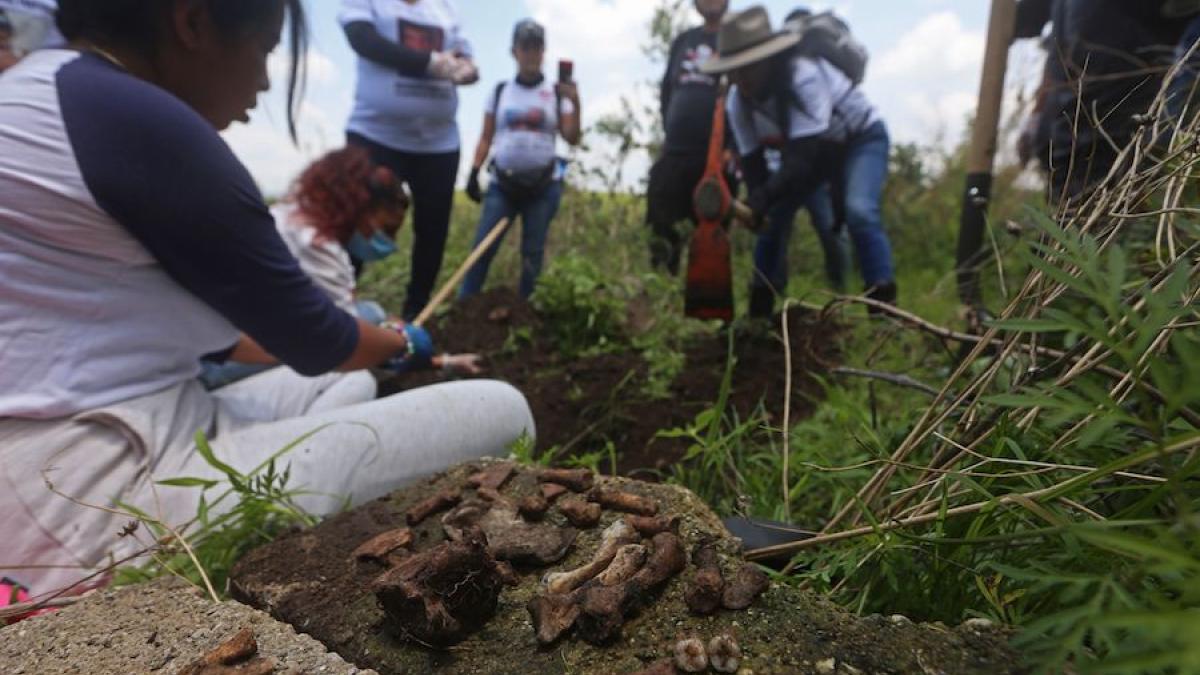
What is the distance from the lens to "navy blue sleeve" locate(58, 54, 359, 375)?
4.32 ft

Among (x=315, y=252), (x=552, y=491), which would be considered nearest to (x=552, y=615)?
(x=552, y=491)

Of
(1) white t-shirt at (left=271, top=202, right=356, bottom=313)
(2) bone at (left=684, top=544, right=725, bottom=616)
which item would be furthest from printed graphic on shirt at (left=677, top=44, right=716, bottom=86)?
(2) bone at (left=684, top=544, right=725, bottom=616)

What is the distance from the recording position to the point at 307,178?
9.95ft

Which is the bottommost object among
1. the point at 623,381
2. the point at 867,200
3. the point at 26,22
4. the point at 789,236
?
the point at 623,381

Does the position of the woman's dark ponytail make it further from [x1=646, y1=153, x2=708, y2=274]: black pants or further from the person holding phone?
[x1=646, y1=153, x2=708, y2=274]: black pants

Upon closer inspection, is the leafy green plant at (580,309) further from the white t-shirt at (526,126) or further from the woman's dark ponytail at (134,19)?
the woman's dark ponytail at (134,19)

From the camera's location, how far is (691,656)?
2.54 ft

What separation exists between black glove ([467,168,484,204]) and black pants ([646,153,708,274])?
1488 millimetres

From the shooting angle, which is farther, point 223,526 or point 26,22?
point 26,22

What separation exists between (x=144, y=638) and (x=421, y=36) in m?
3.49

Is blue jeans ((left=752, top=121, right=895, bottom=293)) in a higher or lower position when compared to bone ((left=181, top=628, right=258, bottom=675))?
higher

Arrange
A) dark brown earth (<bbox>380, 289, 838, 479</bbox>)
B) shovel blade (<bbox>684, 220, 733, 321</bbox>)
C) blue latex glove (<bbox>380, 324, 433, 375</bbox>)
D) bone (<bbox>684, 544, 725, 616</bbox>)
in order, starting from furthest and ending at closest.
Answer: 1. shovel blade (<bbox>684, 220, 733, 321</bbox>)
2. dark brown earth (<bbox>380, 289, 838, 479</bbox>)
3. blue latex glove (<bbox>380, 324, 433, 375</bbox>)
4. bone (<bbox>684, 544, 725, 616</bbox>)

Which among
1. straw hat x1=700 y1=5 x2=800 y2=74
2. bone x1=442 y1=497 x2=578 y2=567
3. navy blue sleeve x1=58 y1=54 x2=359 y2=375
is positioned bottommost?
bone x1=442 y1=497 x2=578 y2=567

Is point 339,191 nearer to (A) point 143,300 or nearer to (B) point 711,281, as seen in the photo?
(A) point 143,300
